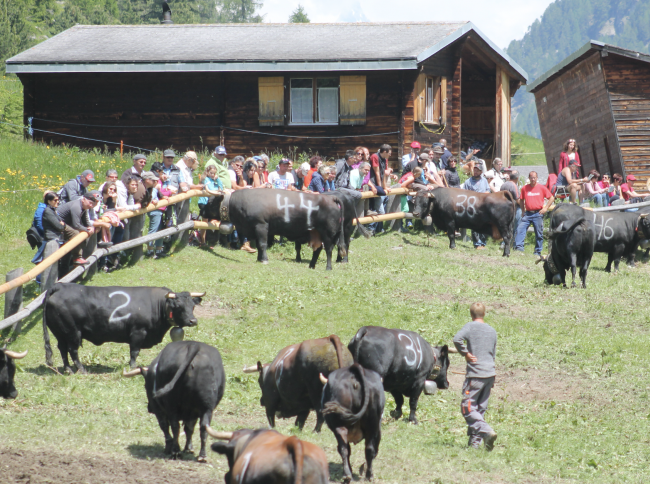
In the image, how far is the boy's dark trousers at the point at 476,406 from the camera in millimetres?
8789

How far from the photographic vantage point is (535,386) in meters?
11.2

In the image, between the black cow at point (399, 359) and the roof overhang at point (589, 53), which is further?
the roof overhang at point (589, 53)

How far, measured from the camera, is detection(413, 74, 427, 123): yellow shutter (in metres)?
26.5

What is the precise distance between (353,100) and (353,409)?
1978 centimetres

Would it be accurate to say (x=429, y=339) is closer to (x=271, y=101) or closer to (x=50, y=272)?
(x=50, y=272)

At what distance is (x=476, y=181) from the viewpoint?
70.7ft

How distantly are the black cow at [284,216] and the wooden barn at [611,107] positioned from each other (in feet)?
48.6

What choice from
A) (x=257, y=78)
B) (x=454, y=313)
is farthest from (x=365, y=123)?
(x=454, y=313)

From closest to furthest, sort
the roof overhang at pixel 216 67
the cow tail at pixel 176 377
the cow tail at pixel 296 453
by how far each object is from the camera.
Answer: the cow tail at pixel 296 453
the cow tail at pixel 176 377
the roof overhang at pixel 216 67

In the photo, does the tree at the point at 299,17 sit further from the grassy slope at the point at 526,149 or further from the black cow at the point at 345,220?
the black cow at the point at 345,220


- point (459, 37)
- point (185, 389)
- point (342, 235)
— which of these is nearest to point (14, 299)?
point (185, 389)

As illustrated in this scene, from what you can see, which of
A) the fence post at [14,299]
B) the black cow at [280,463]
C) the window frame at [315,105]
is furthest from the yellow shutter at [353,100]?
the black cow at [280,463]

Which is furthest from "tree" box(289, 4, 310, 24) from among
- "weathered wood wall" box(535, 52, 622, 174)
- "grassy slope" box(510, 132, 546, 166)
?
"weathered wood wall" box(535, 52, 622, 174)

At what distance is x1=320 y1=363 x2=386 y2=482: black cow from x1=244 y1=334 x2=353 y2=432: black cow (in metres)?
0.62
